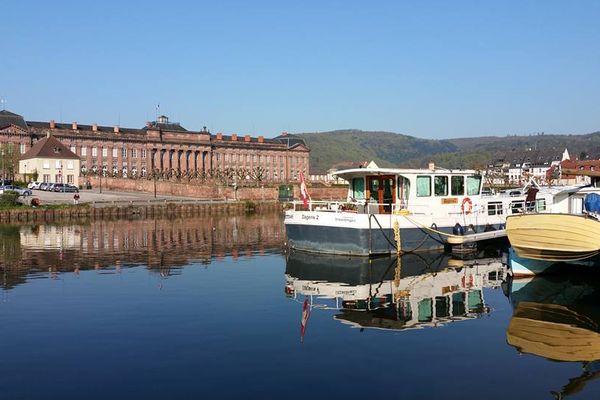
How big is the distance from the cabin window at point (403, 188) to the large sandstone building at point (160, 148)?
84.1m

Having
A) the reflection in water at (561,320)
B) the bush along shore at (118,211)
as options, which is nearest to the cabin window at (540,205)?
the reflection in water at (561,320)

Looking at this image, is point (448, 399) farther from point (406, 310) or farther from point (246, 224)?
point (246, 224)

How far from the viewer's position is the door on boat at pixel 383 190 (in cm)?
3212

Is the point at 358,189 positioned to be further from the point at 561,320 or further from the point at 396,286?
the point at 561,320

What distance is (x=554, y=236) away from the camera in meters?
22.2

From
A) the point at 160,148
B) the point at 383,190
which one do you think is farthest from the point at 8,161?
the point at 383,190

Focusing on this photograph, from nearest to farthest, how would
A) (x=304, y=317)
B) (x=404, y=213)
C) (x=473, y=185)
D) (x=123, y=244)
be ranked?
(x=304, y=317), (x=404, y=213), (x=473, y=185), (x=123, y=244)

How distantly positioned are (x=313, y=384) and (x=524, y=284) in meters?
13.6

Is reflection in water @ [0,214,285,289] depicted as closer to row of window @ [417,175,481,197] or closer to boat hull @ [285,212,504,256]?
boat hull @ [285,212,504,256]

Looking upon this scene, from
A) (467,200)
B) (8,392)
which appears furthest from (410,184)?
(8,392)

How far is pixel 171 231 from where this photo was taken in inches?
1879

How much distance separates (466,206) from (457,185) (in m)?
1.23

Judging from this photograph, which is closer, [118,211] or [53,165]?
[118,211]

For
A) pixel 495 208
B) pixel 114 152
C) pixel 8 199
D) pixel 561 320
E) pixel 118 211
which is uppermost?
pixel 114 152
